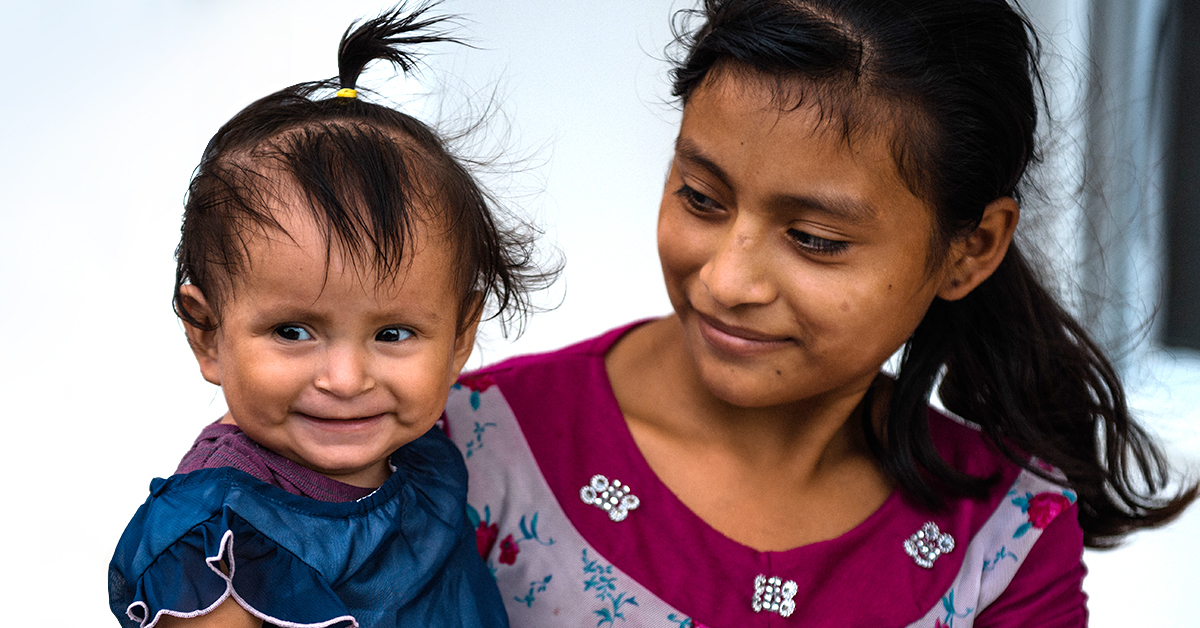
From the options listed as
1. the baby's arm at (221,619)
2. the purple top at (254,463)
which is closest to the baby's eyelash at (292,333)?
the purple top at (254,463)

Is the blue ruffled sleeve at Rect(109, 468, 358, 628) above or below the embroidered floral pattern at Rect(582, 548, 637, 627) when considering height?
above

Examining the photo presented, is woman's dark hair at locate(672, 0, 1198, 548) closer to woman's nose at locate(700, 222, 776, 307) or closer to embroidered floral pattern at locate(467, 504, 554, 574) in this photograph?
woman's nose at locate(700, 222, 776, 307)

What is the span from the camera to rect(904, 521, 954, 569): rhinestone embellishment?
1.50 meters

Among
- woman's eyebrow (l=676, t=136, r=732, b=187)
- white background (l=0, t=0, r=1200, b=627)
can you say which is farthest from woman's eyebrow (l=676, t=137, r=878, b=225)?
white background (l=0, t=0, r=1200, b=627)

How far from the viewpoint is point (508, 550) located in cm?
144

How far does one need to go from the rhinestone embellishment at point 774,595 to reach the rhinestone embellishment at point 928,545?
7.5 inches

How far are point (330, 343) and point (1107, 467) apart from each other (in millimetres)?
1249

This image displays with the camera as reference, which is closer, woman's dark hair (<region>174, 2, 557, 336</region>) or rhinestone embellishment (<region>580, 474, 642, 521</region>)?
woman's dark hair (<region>174, 2, 557, 336</region>)

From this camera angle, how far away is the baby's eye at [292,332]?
1094 mm

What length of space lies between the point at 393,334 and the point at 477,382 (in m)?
0.42

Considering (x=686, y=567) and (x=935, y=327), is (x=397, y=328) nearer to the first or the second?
(x=686, y=567)

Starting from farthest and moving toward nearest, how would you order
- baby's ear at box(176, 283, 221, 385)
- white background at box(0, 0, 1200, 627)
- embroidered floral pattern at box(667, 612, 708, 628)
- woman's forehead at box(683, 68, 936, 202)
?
white background at box(0, 0, 1200, 627)
embroidered floral pattern at box(667, 612, 708, 628)
woman's forehead at box(683, 68, 936, 202)
baby's ear at box(176, 283, 221, 385)

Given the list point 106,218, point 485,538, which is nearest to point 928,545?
point 485,538

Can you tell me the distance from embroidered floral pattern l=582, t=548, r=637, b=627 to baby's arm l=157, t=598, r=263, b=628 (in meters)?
0.47
